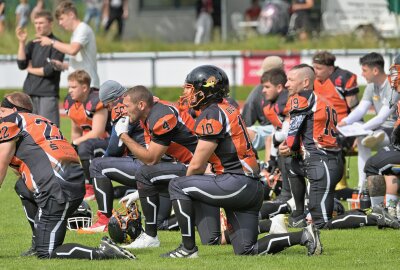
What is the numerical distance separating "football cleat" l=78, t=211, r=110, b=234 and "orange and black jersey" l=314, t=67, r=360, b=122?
378 centimetres

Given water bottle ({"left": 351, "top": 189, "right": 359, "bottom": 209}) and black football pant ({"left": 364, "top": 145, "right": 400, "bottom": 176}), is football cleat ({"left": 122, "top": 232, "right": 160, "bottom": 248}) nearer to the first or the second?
black football pant ({"left": 364, "top": 145, "right": 400, "bottom": 176})

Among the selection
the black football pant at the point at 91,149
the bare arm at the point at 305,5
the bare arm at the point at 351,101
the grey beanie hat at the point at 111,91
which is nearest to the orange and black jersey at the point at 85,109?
the black football pant at the point at 91,149

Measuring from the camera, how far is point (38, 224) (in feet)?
30.4

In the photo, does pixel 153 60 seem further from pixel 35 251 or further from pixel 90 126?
pixel 35 251

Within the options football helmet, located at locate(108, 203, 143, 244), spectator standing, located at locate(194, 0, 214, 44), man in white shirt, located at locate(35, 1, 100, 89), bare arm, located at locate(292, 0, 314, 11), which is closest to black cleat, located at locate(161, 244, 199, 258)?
football helmet, located at locate(108, 203, 143, 244)

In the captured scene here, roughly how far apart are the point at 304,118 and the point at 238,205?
2150 mm

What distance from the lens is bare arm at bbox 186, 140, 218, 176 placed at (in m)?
9.12

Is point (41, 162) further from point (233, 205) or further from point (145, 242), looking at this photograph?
A: point (233, 205)

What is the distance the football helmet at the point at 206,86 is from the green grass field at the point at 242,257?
4.36 ft

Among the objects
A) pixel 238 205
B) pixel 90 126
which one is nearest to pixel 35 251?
pixel 238 205

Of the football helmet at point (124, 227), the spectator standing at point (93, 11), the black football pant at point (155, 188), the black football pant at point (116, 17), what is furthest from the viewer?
the black football pant at point (116, 17)

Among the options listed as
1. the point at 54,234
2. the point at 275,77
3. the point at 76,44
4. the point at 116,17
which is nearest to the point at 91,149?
the point at 275,77

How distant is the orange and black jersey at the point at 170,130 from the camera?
9906 millimetres

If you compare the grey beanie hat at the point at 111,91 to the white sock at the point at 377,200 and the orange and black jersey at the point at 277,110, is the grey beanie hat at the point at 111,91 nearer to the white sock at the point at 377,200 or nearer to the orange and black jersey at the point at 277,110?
the orange and black jersey at the point at 277,110
